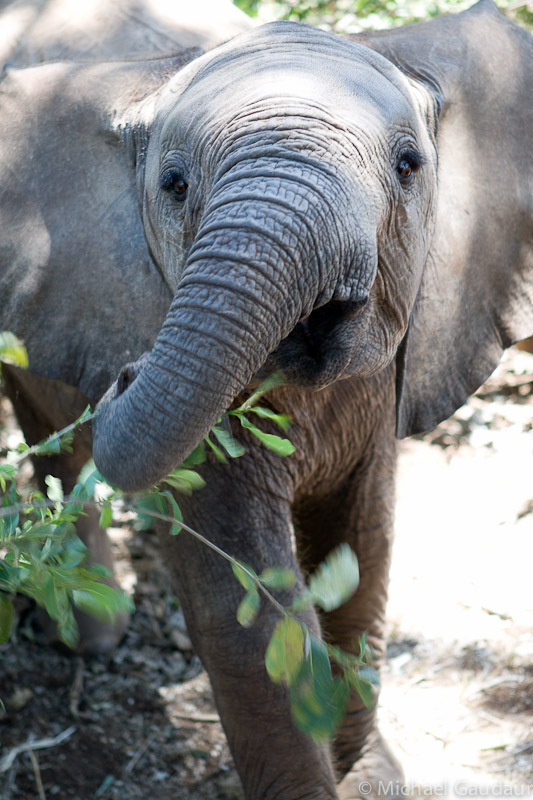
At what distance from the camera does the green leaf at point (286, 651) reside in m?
1.39

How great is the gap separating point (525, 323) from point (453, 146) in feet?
1.75

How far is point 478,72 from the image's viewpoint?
103 inches

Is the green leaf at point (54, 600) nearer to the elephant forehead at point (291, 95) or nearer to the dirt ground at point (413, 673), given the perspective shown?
the elephant forehead at point (291, 95)

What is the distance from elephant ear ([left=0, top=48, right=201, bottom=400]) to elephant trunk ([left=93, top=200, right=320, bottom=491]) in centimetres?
64

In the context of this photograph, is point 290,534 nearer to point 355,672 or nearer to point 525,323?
point 525,323

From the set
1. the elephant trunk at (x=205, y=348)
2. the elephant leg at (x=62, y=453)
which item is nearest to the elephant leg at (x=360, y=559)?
the elephant leg at (x=62, y=453)

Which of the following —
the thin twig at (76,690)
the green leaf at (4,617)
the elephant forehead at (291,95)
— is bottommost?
the thin twig at (76,690)

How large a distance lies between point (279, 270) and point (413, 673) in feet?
7.76

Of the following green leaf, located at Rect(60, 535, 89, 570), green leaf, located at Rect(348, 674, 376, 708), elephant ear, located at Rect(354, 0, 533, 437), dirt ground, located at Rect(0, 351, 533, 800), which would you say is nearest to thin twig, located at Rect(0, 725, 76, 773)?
dirt ground, located at Rect(0, 351, 533, 800)

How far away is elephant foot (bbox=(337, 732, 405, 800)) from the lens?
3.10 metres

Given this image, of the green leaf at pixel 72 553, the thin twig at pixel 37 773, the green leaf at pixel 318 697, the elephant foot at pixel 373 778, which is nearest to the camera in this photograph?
the green leaf at pixel 318 697

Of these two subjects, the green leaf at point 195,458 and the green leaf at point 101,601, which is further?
the green leaf at point 195,458

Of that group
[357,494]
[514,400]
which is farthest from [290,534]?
[514,400]

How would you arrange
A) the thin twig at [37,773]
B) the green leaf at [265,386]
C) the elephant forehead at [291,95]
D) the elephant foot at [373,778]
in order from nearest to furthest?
the green leaf at [265,386]
the elephant forehead at [291,95]
the elephant foot at [373,778]
the thin twig at [37,773]
